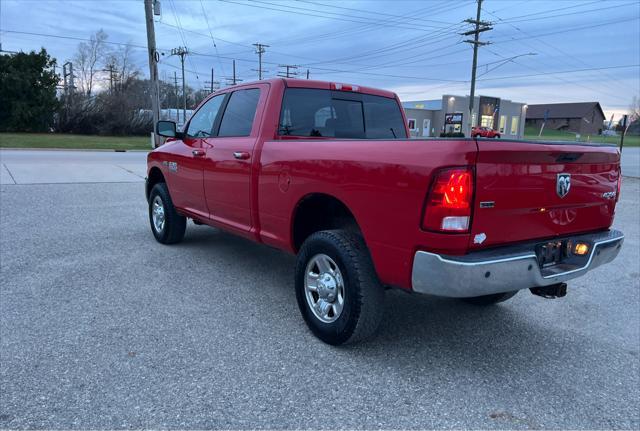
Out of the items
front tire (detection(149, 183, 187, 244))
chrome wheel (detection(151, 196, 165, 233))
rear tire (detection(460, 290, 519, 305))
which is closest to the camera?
rear tire (detection(460, 290, 519, 305))

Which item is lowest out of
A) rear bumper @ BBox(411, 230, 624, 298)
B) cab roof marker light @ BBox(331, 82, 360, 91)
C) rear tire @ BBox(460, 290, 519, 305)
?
rear tire @ BBox(460, 290, 519, 305)

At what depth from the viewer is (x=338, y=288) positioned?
338cm

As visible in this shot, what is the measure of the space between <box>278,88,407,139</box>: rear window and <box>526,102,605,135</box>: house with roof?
11330 centimetres

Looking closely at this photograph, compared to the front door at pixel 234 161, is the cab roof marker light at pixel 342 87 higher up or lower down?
higher up

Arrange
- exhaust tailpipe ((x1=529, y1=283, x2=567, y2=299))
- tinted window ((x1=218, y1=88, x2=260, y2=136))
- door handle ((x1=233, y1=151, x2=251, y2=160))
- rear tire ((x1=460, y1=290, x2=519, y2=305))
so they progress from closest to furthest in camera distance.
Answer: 1. exhaust tailpipe ((x1=529, y1=283, x2=567, y2=299))
2. rear tire ((x1=460, y1=290, x2=519, y2=305))
3. door handle ((x1=233, y1=151, x2=251, y2=160))
4. tinted window ((x1=218, y1=88, x2=260, y2=136))

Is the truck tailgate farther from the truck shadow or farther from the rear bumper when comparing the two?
the truck shadow

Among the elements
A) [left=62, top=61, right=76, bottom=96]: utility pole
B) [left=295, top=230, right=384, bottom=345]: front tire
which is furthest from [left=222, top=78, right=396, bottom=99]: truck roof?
[left=62, top=61, right=76, bottom=96]: utility pole

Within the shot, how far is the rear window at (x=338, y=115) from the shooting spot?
4324 millimetres

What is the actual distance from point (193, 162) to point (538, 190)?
11.8 feet

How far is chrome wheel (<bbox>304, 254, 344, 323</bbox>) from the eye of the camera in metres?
3.38

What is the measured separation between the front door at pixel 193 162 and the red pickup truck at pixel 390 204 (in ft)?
1.43

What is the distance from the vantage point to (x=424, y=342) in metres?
3.60

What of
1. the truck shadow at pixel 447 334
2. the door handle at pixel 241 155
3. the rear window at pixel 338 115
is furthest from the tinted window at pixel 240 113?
the truck shadow at pixel 447 334

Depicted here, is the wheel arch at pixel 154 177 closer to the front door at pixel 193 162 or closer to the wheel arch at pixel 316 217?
the front door at pixel 193 162
